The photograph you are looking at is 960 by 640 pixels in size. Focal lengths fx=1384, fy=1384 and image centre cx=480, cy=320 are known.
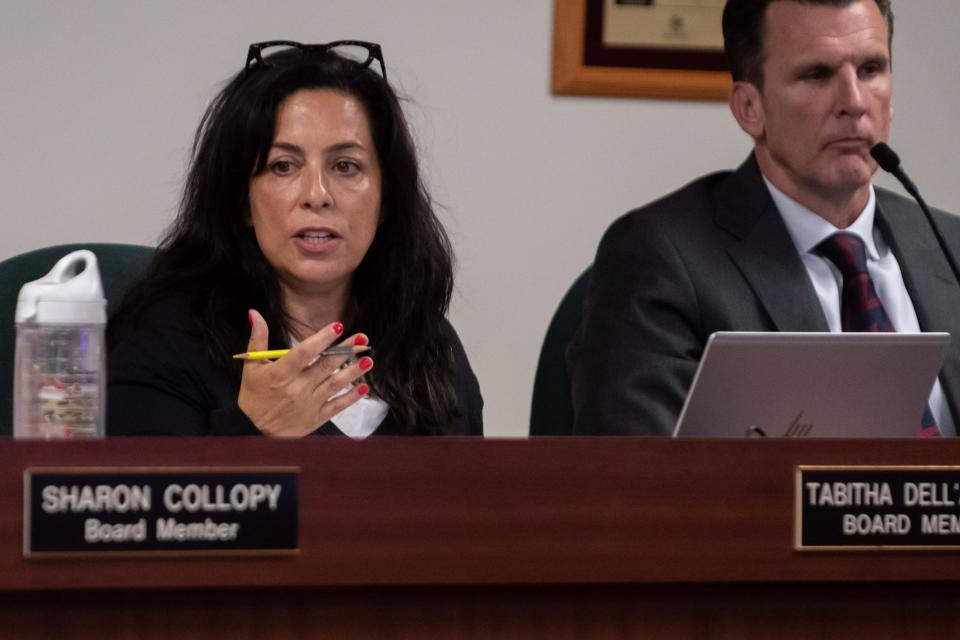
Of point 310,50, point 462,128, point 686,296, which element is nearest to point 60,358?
point 310,50

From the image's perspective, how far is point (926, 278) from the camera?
214 cm

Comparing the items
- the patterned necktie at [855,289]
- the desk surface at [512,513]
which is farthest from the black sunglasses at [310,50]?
the desk surface at [512,513]

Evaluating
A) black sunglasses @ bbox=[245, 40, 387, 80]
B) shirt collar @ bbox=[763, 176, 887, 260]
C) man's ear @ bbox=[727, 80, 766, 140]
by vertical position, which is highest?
black sunglasses @ bbox=[245, 40, 387, 80]

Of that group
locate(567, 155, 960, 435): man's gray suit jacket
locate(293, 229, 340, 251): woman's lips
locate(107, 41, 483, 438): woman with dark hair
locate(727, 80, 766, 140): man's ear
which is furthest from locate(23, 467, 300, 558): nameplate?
locate(727, 80, 766, 140): man's ear

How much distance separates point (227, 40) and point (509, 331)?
31.0 inches

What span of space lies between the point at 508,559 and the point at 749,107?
137 cm

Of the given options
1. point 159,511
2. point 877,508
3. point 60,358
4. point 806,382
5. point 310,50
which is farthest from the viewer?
point 310,50

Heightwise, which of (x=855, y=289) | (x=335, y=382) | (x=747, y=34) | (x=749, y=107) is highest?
(x=747, y=34)

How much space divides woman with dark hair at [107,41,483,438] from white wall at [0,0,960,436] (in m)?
0.66

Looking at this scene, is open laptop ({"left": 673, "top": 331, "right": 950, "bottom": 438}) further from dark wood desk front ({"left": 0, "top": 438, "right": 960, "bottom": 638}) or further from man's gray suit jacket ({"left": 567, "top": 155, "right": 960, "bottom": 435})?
man's gray suit jacket ({"left": 567, "top": 155, "right": 960, "bottom": 435})

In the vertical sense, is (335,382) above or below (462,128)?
below

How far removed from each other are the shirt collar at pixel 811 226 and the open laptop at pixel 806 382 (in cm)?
66

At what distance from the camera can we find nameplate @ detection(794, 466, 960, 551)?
3.65ft

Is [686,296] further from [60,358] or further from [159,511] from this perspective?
[159,511]
